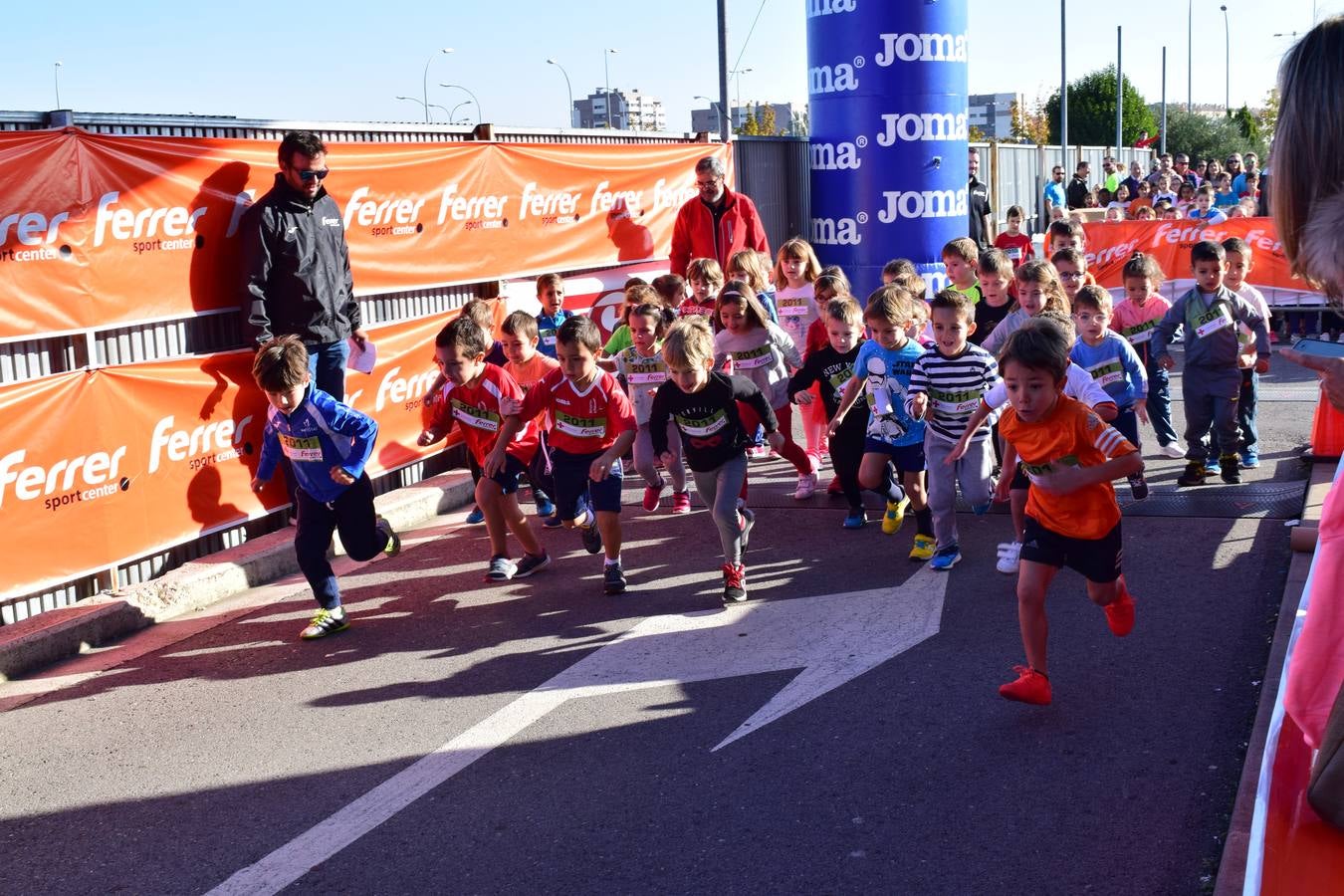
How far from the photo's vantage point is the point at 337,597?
23.4 feet

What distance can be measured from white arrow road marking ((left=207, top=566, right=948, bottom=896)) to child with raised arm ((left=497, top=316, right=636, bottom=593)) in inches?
33.0

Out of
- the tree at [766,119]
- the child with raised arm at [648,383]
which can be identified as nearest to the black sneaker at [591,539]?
the child with raised arm at [648,383]

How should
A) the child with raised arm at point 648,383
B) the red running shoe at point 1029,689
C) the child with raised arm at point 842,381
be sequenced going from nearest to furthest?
1. the red running shoe at point 1029,689
2. the child with raised arm at point 842,381
3. the child with raised arm at point 648,383

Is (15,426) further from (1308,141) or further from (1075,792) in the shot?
(1308,141)

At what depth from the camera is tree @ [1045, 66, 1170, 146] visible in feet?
233

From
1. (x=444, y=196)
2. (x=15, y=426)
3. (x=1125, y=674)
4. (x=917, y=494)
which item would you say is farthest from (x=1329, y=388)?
(x=444, y=196)

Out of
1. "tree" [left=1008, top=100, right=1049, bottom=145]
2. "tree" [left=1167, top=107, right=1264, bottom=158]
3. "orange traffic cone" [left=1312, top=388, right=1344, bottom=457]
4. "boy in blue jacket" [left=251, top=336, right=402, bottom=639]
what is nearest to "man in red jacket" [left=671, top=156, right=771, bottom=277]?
"orange traffic cone" [left=1312, top=388, right=1344, bottom=457]

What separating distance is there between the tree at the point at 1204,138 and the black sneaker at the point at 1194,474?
211 ft

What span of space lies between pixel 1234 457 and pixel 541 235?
5.95 metres

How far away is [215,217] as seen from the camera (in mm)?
8203

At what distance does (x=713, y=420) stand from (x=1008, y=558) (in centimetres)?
174

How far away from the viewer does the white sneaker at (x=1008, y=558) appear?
7.26 m

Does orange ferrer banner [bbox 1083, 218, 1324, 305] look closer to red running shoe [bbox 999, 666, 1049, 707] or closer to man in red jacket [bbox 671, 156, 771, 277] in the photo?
man in red jacket [bbox 671, 156, 771, 277]

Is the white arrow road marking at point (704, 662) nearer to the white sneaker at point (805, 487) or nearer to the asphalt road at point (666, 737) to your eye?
the asphalt road at point (666, 737)
